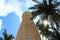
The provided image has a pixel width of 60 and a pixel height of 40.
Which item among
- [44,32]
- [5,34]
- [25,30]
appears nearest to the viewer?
[25,30]

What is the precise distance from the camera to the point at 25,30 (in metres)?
24.6

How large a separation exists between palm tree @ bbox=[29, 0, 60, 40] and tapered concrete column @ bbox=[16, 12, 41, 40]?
286cm

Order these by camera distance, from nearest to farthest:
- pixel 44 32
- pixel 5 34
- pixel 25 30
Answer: pixel 25 30 → pixel 44 32 → pixel 5 34

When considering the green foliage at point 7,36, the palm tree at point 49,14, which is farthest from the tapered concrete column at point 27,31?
the green foliage at point 7,36

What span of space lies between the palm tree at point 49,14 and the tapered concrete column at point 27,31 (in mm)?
2855

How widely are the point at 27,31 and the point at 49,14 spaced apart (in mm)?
6984

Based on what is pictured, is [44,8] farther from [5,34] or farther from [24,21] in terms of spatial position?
[5,34]

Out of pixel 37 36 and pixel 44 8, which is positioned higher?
pixel 44 8

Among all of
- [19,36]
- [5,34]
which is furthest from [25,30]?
[5,34]

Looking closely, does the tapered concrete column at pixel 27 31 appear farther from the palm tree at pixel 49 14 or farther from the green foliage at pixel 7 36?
the green foliage at pixel 7 36

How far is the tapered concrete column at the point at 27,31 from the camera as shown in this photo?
2397cm

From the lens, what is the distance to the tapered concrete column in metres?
24.0

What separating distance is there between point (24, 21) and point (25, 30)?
199 cm

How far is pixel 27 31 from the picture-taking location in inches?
957
